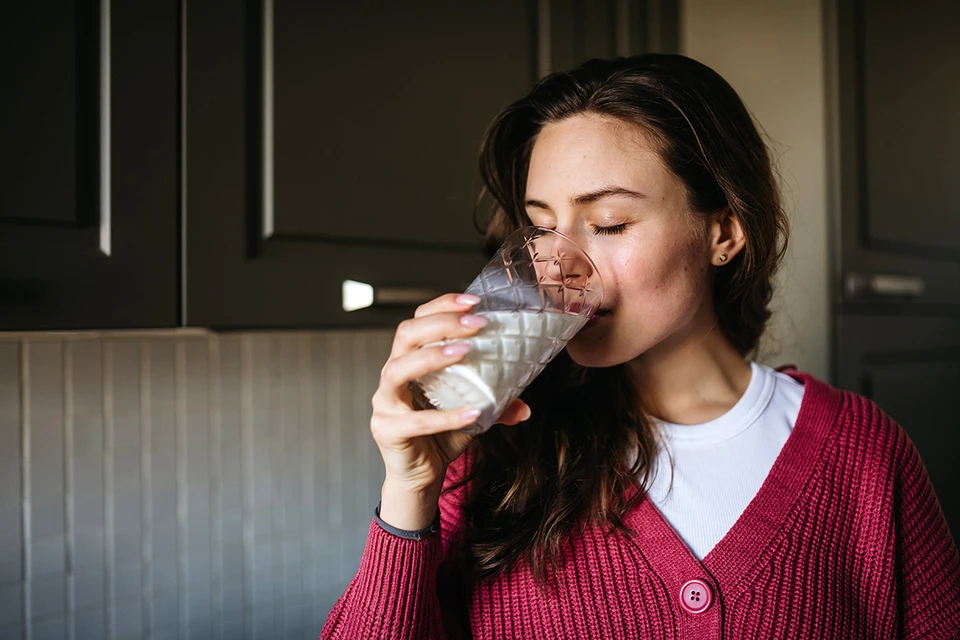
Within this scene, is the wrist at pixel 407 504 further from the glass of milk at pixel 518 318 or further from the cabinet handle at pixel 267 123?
the cabinet handle at pixel 267 123

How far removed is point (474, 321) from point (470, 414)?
82mm

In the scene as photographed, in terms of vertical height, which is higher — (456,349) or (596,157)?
(596,157)

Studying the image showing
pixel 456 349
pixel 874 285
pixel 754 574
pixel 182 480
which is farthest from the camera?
pixel 874 285

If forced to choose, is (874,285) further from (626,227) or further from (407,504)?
(407,504)

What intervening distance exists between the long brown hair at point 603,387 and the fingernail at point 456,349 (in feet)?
1.20

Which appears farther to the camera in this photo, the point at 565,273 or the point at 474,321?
the point at 565,273

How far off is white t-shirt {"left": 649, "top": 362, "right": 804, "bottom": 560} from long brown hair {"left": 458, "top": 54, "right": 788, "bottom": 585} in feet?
0.12

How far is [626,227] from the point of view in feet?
2.70

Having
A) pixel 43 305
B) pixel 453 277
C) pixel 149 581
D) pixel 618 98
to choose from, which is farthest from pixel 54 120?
pixel 149 581

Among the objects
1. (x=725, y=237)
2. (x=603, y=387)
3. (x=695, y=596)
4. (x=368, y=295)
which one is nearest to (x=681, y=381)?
(x=603, y=387)

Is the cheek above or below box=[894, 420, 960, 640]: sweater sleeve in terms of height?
above

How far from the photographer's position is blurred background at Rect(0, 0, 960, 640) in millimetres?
720

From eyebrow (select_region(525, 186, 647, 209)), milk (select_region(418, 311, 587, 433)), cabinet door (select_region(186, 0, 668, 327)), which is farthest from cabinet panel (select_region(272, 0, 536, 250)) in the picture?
milk (select_region(418, 311, 587, 433))

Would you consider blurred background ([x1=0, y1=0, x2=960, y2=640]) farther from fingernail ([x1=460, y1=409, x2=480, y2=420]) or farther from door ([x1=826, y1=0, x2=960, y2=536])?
fingernail ([x1=460, y1=409, x2=480, y2=420])
